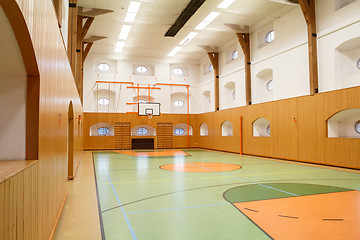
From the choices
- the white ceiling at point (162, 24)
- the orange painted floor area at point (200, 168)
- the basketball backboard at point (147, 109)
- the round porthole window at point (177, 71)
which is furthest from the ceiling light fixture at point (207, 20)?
the orange painted floor area at point (200, 168)

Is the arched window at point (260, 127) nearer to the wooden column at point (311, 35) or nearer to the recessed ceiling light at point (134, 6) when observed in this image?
the wooden column at point (311, 35)

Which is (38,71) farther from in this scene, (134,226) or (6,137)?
(134,226)

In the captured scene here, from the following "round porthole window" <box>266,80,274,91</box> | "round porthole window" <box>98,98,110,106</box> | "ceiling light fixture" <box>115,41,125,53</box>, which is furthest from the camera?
"round porthole window" <box>98,98,110,106</box>

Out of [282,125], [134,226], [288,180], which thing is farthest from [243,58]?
[134,226]

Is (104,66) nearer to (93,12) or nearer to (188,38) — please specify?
(188,38)

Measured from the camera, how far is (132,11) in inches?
454

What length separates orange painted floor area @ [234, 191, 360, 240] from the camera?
2.92 metres

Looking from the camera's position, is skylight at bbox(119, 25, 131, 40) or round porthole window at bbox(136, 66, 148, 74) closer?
skylight at bbox(119, 25, 131, 40)

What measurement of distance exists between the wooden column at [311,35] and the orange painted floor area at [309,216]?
19.0 feet

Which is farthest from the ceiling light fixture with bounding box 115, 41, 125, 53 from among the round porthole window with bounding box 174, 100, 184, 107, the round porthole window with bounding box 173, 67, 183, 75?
the round porthole window with bounding box 174, 100, 184, 107

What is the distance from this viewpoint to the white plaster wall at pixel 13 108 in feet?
6.43

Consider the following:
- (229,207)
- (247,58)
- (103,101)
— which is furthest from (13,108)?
(103,101)

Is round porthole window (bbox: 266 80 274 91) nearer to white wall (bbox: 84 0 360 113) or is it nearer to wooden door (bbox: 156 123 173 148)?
white wall (bbox: 84 0 360 113)

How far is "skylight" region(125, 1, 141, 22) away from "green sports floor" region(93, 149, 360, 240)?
25.4ft
